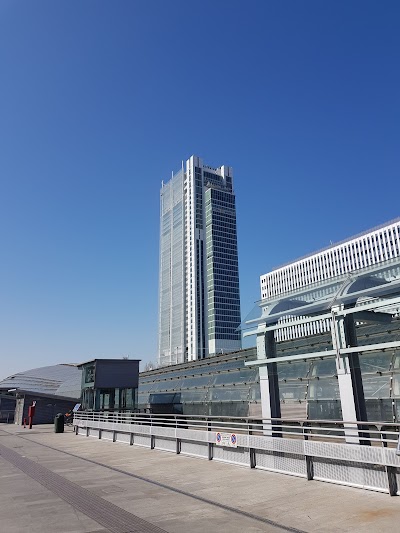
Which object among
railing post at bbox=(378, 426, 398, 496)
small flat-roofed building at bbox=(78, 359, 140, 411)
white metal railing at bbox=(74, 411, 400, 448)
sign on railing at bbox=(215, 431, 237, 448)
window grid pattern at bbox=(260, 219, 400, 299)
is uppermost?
window grid pattern at bbox=(260, 219, 400, 299)

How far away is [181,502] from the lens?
8422 millimetres

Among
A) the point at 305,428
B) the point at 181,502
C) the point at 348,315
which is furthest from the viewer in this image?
the point at 348,315

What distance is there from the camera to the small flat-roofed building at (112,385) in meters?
31.1

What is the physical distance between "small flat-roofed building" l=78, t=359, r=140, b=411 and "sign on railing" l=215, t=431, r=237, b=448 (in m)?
19.3

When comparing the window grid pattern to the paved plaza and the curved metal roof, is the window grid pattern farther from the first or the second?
the paved plaza

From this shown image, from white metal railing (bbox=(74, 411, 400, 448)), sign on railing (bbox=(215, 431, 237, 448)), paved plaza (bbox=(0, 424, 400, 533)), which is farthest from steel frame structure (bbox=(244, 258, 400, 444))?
paved plaza (bbox=(0, 424, 400, 533))

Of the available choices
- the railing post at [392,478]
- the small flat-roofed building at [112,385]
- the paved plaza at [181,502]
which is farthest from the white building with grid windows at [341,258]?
the railing post at [392,478]

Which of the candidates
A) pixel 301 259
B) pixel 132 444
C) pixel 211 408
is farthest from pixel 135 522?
pixel 301 259

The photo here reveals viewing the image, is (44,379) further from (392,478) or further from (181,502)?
(392,478)

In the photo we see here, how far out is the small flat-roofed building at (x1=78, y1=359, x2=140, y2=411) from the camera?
31.1 metres

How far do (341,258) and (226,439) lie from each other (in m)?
149

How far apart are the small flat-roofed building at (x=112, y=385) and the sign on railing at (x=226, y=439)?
19.3m

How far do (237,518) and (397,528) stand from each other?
2.53 meters

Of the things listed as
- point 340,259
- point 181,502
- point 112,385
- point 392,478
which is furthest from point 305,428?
point 340,259
